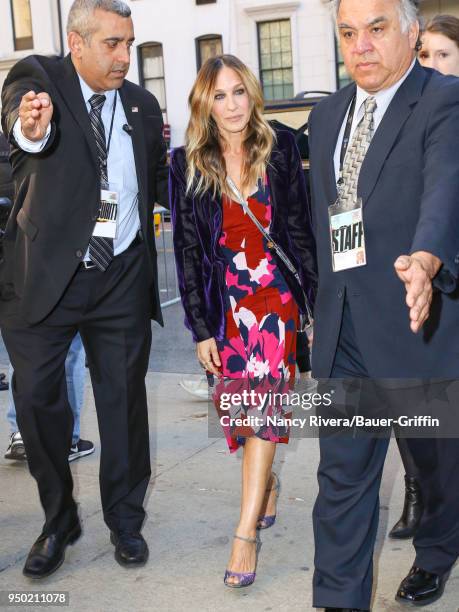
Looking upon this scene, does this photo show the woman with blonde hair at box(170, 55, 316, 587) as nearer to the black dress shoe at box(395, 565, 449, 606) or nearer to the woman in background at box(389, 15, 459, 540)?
the woman in background at box(389, 15, 459, 540)

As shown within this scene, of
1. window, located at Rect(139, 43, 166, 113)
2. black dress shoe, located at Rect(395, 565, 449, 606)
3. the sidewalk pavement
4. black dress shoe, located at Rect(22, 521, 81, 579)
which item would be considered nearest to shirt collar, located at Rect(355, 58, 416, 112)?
black dress shoe, located at Rect(395, 565, 449, 606)

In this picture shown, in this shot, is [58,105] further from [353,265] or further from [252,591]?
[252,591]

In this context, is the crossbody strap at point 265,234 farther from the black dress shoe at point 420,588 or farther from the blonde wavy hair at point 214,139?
the black dress shoe at point 420,588


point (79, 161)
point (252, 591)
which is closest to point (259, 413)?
point (252, 591)

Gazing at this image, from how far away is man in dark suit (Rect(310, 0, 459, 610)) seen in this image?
117 inches

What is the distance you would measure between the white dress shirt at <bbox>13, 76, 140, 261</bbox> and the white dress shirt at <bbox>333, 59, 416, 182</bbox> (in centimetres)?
109

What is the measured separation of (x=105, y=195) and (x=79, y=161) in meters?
0.17

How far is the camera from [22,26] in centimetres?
3297

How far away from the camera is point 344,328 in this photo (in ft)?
10.7

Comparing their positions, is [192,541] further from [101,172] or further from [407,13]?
[407,13]

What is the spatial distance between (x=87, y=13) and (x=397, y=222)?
1.63 metres

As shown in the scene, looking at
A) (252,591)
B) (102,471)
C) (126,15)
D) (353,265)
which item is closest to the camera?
(353,265)

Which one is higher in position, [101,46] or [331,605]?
[101,46]

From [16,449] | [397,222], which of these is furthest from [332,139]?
[16,449]
